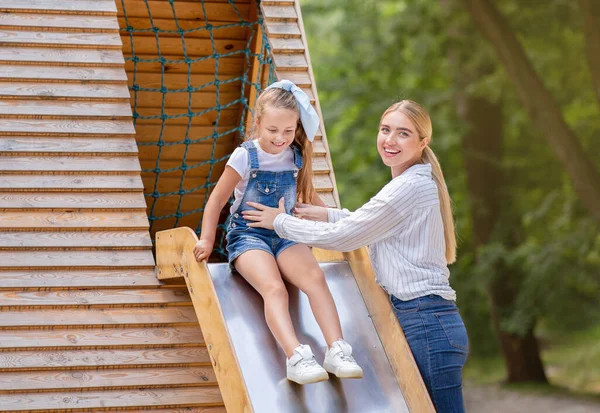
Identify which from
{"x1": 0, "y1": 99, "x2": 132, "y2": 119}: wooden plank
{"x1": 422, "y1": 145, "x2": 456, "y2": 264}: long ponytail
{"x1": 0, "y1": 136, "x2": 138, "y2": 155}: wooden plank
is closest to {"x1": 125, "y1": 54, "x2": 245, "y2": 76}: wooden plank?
{"x1": 0, "y1": 99, "x2": 132, "y2": 119}: wooden plank

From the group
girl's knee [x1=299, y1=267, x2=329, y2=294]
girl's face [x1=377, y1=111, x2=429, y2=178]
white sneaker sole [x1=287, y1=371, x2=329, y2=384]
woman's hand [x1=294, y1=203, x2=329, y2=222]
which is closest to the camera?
white sneaker sole [x1=287, y1=371, x2=329, y2=384]

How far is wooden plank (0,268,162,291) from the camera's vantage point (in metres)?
3.68

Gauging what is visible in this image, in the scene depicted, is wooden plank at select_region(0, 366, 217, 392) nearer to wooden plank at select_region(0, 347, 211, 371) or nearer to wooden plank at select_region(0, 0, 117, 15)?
wooden plank at select_region(0, 347, 211, 371)

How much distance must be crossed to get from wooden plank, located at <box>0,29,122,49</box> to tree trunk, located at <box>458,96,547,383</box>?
23.8ft

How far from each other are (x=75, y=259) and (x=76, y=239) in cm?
9

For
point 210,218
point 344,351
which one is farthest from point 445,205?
point 210,218

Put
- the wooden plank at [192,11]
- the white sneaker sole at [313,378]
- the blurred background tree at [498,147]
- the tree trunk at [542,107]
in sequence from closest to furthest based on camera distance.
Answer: the white sneaker sole at [313,378] < the wooden plank at [192,11] < the tree trunk at [542,107] < the blurred background tree at [498,147]

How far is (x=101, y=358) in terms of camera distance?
366 centimetres

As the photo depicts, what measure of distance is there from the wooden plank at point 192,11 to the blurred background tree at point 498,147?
4117 millimetres

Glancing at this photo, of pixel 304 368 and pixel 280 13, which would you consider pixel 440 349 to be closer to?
pixel 304 368

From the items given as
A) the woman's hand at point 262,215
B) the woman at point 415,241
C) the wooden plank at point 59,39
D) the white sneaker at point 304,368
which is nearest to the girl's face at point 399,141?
the woman at point 415,241

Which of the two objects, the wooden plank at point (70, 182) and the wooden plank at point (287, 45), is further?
the wooden plank at point (287, 45)

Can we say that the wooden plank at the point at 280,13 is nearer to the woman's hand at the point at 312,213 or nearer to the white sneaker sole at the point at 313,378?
the woman's hand at the point at 312,213

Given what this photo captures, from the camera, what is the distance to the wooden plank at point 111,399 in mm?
3523
